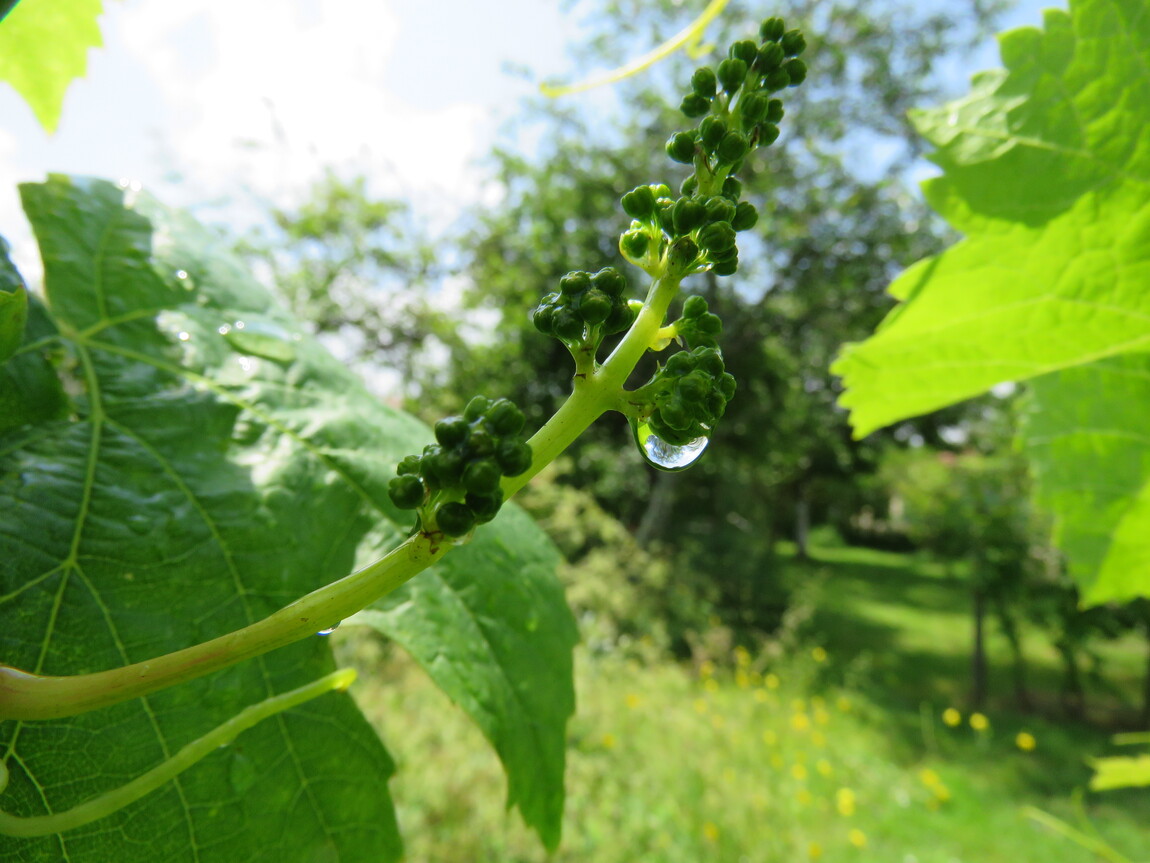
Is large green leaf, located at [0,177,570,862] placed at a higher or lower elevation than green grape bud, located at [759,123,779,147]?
lower

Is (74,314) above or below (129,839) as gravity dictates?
above

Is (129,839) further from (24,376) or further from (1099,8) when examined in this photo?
(1099,8)

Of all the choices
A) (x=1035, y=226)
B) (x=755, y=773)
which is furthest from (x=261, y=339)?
(x=755, y=773)

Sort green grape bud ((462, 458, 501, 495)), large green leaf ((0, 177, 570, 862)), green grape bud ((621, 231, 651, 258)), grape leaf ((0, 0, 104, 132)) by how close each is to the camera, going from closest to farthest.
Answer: green grape bud ((462, 458, 501, 495)) → green grape bud ((621, 231, 651, 258)) → large green leaf ((0, 177, 570, 862)) → grape leaf ((0, 0, 104, 132))

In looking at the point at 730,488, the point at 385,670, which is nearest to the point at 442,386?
the point at 730,488

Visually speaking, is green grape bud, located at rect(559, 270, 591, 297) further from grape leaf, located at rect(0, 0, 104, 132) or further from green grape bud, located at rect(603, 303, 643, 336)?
grape leaf, located at rect(0, 0, 104, 132)

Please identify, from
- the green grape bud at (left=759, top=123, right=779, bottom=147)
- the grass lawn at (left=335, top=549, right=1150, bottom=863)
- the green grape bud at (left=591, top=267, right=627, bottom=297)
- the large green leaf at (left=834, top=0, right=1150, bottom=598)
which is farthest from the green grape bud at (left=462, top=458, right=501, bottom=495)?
the grass lawn at (left=335, top=549, right=1150, bottom=863)

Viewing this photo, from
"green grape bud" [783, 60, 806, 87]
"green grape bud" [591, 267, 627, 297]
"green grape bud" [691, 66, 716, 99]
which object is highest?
"green grape bud" [783, 60, 806, 87]
